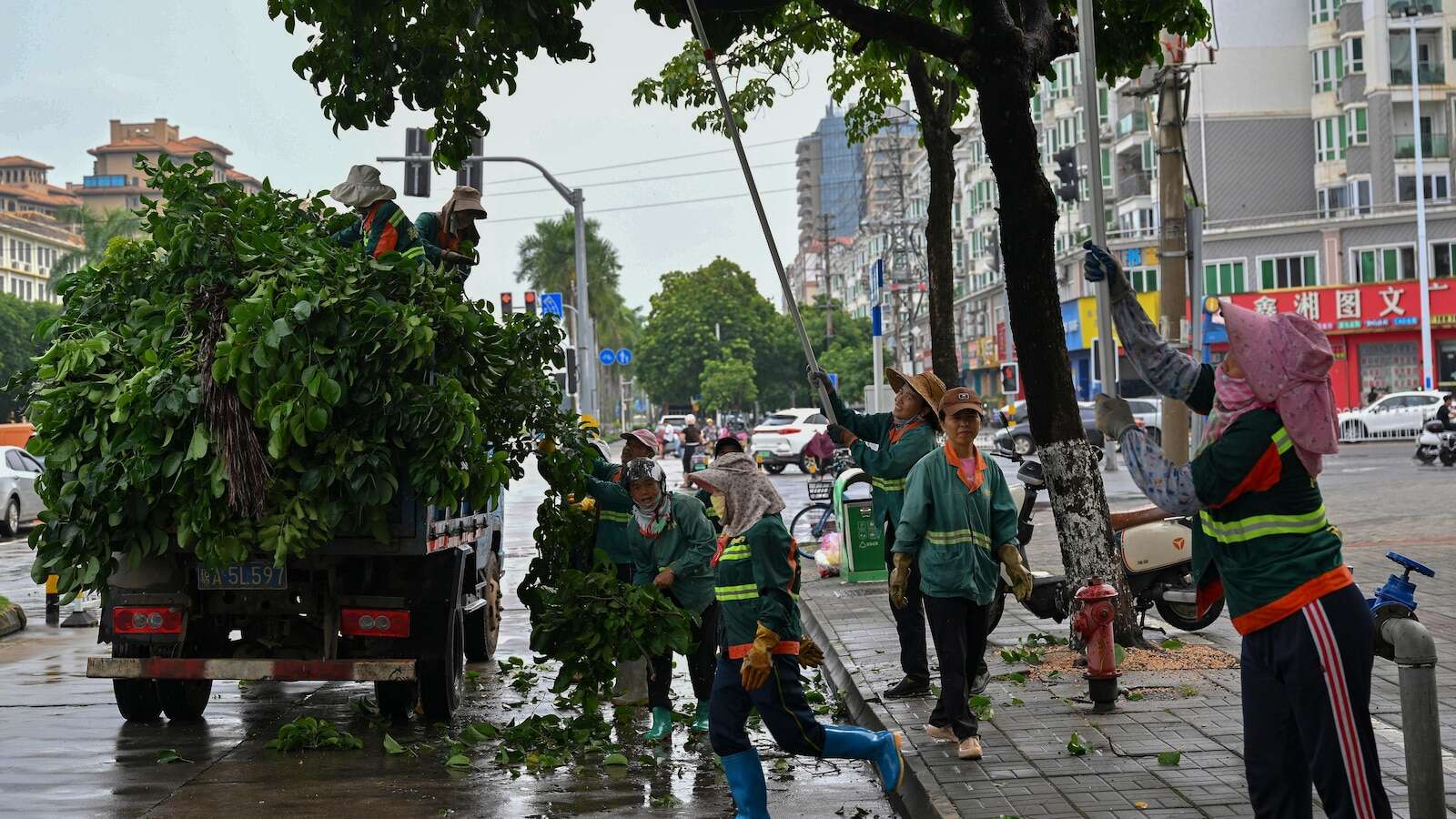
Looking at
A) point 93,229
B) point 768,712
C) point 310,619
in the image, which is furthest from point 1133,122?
point 93,229

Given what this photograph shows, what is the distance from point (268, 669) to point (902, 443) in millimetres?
3645

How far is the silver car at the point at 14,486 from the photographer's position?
2439 cm

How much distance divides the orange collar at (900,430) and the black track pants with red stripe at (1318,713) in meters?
4.20

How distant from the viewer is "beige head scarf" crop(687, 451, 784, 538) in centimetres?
627

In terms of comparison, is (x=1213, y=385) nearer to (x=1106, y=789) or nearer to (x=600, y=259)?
(x=1106, y=789)

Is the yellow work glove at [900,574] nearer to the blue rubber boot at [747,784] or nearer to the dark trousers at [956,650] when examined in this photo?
the dark trousers at [956,650]

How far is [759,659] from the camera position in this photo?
226 inches

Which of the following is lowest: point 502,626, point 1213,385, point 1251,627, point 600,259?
point 502,626

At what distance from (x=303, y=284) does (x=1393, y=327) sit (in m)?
51.3

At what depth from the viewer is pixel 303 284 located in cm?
761

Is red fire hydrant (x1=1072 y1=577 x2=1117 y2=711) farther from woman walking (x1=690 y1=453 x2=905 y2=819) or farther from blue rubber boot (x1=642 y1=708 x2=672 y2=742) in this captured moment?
blue rubber boot (x1=642 y1=708 x2=672 y2=742)

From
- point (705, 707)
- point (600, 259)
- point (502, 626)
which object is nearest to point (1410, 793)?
point (705, 707)

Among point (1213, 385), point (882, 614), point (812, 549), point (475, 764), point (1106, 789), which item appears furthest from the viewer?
point (812, 549)

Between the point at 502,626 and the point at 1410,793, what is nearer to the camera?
the point at 1410,793
